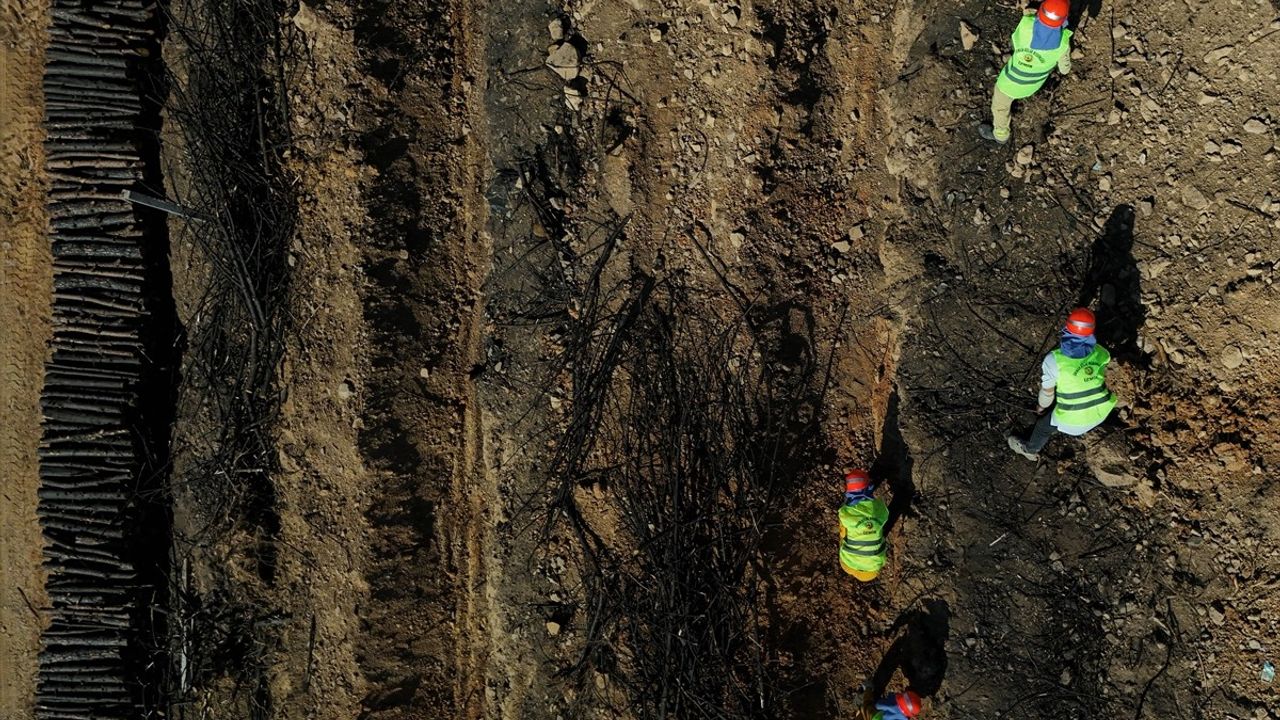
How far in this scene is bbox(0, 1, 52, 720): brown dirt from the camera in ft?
30.9

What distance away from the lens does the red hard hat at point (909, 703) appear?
8516mm

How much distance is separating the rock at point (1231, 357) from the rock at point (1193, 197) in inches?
56.5

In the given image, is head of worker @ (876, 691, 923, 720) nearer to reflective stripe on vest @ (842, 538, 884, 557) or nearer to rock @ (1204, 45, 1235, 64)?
reflective stripe on vest @ (842, 538, 884, 557)

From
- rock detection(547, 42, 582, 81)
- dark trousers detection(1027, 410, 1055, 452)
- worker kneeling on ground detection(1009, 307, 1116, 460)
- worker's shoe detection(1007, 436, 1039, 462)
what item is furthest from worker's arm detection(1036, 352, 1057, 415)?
rock detection(547, 42, 582, 81)

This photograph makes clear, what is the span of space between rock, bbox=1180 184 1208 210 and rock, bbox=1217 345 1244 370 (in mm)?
1435

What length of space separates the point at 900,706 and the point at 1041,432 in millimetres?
3232

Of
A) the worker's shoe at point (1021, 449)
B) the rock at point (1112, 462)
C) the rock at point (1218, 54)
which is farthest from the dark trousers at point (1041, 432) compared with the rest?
the rock at point (1218, 54)

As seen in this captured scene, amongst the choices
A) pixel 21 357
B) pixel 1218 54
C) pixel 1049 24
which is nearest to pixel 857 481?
Result: pixel 1049 24

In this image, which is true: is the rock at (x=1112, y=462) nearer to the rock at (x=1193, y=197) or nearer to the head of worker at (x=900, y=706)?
the rock at (x=1193, y=197)

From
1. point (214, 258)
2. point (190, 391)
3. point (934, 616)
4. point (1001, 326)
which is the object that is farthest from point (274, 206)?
point (934, 616)

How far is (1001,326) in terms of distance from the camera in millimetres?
8766

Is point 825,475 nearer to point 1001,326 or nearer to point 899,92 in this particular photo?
point 1001,326

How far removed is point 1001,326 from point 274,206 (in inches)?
326

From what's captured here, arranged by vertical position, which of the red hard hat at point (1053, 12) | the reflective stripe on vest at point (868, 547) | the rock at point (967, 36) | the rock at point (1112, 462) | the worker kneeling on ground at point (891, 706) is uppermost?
the rock at point (967, 36)
